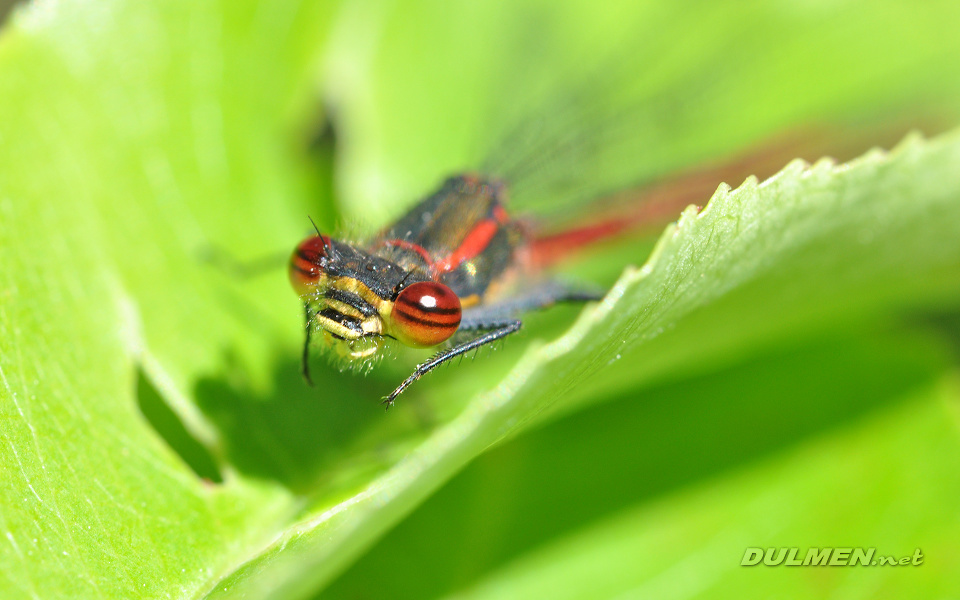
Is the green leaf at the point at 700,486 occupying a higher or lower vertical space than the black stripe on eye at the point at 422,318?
lower

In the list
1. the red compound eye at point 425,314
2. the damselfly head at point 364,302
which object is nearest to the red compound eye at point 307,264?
the damselfly head at point 364,302

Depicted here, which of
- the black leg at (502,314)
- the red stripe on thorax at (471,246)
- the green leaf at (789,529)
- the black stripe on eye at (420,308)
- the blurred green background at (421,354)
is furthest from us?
the red stripe on thorax at (471,246)

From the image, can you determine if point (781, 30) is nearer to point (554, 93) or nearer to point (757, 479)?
point (554, 93)

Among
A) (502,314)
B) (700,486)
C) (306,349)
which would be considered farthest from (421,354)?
(700,486)

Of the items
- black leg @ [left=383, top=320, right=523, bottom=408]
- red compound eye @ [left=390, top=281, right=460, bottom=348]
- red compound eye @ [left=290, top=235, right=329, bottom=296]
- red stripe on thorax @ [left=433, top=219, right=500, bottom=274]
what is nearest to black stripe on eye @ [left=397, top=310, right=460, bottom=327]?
red compound eye @ [left=390, top=281, right=460, bottom=348]

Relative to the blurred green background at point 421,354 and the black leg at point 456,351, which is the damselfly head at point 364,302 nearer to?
the black leg at point 456,351

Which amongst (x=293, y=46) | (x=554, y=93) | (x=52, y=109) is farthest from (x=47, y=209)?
(x=554, y=93)

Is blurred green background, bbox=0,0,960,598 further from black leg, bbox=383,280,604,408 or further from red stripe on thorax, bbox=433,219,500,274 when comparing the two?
red stripe on thorax, bbox=433,219,500,274

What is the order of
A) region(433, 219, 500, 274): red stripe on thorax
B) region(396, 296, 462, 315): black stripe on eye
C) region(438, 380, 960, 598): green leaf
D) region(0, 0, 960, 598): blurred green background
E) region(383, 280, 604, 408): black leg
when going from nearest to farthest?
region(0, 0, 960, 598): blurred green background
region(396, 296, 462, 315): black stripe on eye
region(383, 280, 604, 408): black leg
region(438, 380, 960, 598): green leaf
region(433, 219, 500, 274): red stripe on thorax
